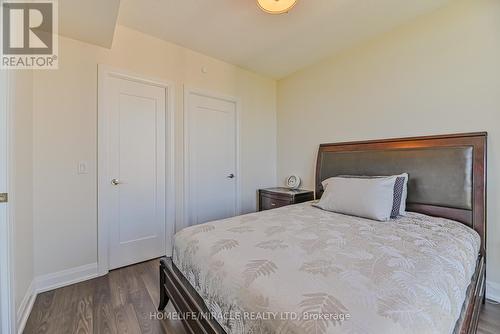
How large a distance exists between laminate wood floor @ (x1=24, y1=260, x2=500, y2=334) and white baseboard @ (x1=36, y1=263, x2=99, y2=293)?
6 cm

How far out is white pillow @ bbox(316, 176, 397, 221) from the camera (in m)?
1.91

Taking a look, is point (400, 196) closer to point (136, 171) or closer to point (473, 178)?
point (473, 178)

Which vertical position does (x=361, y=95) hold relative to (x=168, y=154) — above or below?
above

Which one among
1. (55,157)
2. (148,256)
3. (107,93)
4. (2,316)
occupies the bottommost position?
(148,256)

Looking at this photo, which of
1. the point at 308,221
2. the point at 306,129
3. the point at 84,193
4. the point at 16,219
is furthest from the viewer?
the point at 306,129

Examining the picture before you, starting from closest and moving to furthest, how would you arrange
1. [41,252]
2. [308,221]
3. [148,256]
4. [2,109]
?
[2,109], [308,221], [41,252], [148,256]

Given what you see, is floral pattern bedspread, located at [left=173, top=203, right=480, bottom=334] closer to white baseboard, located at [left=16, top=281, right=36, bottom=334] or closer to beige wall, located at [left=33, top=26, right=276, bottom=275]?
white baseboard, located at [left=16, top=281, right=36, bottom=334]

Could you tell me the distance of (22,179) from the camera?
1.67 m

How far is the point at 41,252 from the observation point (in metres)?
2.02

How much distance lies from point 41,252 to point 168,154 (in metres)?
1.44

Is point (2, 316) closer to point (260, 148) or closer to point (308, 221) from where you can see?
point (308, 221)

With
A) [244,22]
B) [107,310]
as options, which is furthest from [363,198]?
[107,310]

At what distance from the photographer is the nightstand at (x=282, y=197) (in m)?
3.11

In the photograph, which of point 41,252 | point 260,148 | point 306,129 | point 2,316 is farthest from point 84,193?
point 306,129
